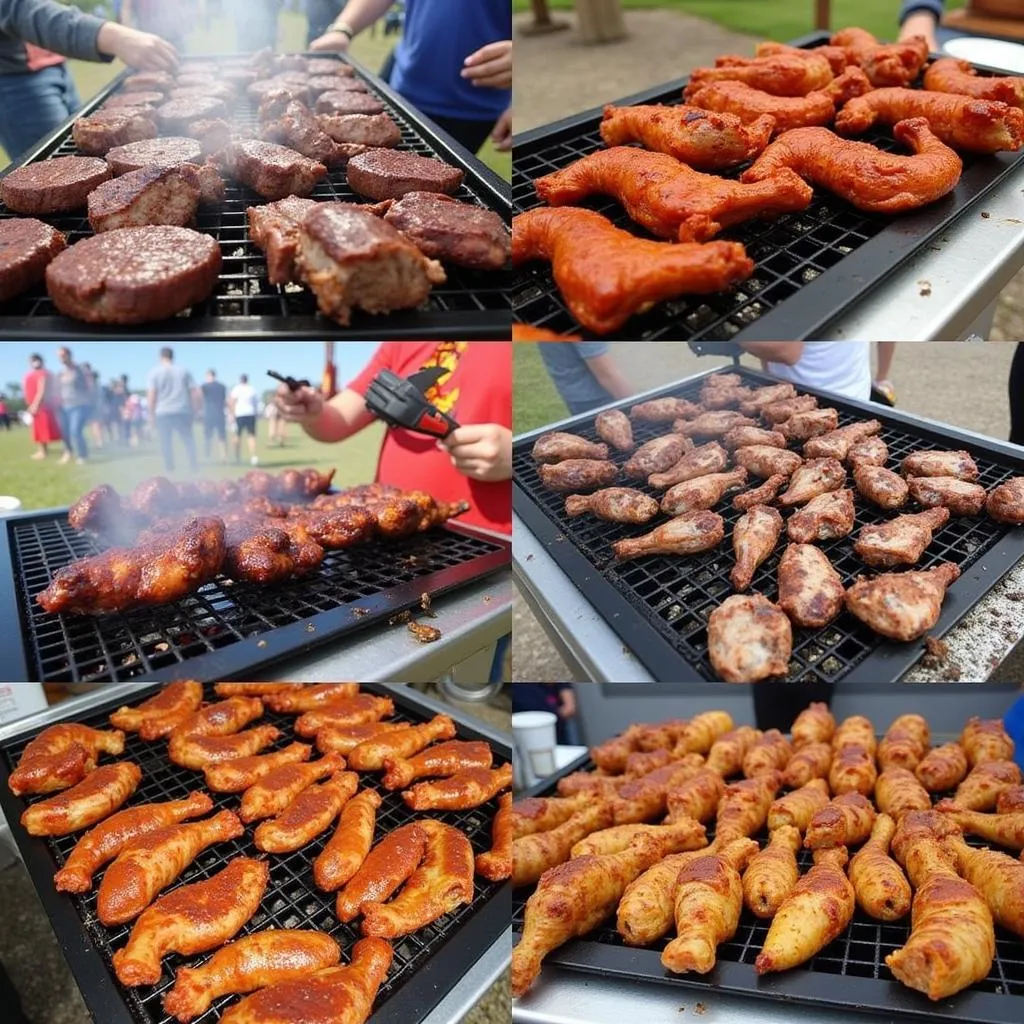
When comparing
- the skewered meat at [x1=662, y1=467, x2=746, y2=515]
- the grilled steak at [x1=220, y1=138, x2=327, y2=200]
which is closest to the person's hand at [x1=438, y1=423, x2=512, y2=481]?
the skewered meat at [x1=662, y1=467, x2=746, y2=515]

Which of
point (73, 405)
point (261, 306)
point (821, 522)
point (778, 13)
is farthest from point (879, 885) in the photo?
point (778, 13)

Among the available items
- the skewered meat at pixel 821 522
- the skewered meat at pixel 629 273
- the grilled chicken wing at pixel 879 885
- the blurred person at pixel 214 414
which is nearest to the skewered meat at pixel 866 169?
the skewered meat at pixel 629 273

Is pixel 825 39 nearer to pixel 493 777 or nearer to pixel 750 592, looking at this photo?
pixel 750 592

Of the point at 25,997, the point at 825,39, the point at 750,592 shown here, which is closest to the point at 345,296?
the point at 750,592

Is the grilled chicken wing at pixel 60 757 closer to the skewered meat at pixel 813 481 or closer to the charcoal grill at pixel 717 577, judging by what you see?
the charcoal grill at pixel 717 577

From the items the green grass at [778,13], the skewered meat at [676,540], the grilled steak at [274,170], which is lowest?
the skewered meat at [676,540]

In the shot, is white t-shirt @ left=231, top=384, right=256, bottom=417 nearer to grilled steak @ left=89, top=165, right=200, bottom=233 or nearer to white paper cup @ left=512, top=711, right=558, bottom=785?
grilled steak @ left=89, top=165, right=200, bottom=233

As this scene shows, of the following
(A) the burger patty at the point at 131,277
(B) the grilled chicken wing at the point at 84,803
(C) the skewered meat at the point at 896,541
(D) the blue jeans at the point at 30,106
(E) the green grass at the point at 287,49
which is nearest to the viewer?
(A) the burger patty at the point at 131,277
